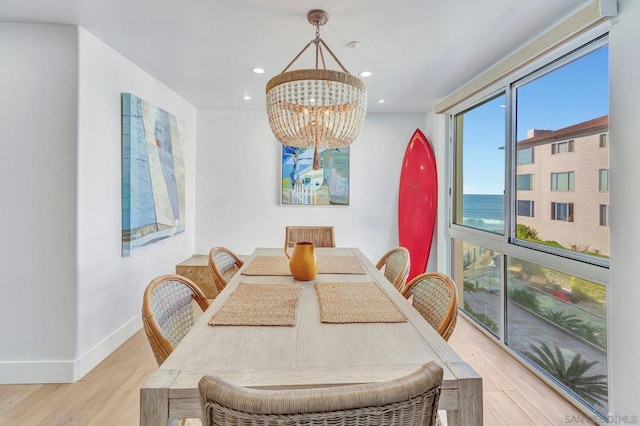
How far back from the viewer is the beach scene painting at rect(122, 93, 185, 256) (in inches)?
106

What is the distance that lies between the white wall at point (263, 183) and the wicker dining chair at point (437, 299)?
106 inches

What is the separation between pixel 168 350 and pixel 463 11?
230 cm

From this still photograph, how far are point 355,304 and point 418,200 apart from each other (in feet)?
9.66

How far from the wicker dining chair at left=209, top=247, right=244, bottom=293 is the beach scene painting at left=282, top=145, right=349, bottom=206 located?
197cm

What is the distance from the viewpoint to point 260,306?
141 cm

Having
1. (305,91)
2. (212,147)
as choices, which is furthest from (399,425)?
(212,147)

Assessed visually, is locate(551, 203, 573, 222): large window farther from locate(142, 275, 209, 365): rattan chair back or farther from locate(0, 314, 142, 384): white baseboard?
locate(0, 314, 142, 384): white baseboard

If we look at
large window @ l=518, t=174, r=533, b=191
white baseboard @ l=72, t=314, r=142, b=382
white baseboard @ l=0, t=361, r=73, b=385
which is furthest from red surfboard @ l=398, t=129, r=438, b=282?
white baseboard @ l=0, t=361, r=73, b=385

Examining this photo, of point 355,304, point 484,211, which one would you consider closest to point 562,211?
point 484,211

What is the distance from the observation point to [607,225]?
6.17ft

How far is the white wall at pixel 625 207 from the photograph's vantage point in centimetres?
159

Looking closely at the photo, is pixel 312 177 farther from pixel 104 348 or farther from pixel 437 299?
pixel 437 299

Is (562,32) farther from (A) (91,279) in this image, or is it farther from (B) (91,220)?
(A) (91,279)

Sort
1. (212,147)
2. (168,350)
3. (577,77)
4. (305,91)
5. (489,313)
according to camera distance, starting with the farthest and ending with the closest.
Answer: (212,147) → (489,313) → (577,77) → (305,91) → (168,350)
